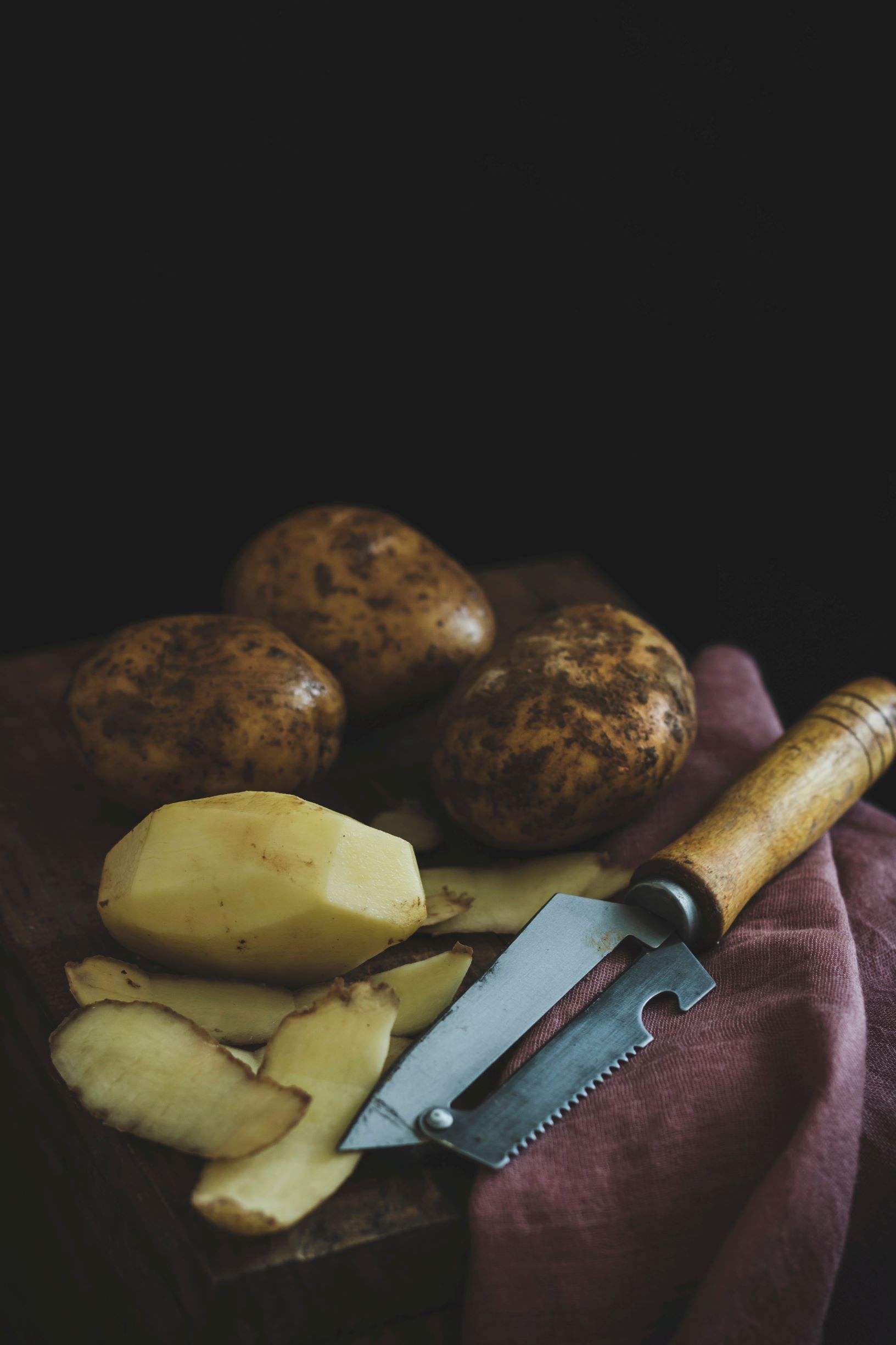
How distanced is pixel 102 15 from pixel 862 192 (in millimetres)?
915

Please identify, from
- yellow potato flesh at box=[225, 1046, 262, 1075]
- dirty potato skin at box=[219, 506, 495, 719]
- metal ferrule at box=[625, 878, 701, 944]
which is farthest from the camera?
dirty potato skin at box=[219, 506, 495, 719]

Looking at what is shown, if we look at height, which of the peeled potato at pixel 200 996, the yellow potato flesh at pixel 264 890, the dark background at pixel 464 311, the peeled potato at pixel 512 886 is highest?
the dark background at pixel 464 311

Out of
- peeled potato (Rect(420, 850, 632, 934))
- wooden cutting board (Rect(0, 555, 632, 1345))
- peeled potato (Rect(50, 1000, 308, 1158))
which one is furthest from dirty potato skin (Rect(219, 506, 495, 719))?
peeled potato (Rect(50, 1000, 308, 1158))

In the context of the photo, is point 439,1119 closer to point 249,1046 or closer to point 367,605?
point 249,1046

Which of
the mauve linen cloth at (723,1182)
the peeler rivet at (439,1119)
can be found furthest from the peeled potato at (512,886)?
the peeler rivet at (439,1119)

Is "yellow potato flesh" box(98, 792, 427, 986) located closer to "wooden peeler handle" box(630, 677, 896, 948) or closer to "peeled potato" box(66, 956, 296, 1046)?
"peeled potato" box(66, 956, 296, 1046)

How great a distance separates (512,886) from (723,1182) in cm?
35

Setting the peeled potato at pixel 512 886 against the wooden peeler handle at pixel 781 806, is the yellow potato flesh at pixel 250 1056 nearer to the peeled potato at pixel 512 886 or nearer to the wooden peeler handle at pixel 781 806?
the peeled potato at pixel 512 886

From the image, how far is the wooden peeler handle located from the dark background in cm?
35

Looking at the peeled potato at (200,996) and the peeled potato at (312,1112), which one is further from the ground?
the peeled potato at (312,1112)

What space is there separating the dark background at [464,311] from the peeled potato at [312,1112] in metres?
0.91

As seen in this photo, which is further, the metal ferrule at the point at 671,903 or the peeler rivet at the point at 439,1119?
the metal ferrule at the point at 671,903

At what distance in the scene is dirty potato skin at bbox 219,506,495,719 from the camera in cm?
127

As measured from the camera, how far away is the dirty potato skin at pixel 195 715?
1.08m
